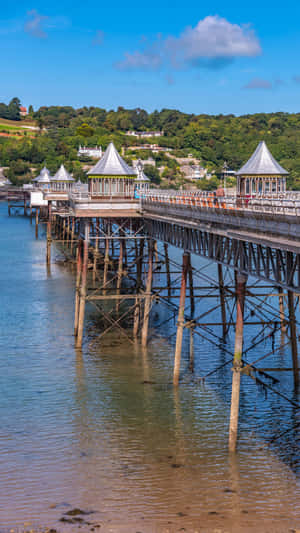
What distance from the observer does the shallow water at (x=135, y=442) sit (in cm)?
1945

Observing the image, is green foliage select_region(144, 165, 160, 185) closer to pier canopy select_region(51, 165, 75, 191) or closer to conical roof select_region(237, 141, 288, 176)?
pier canopy select_region(51, 165, 75, 191)

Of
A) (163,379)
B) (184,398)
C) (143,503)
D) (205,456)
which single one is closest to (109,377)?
(163,379)

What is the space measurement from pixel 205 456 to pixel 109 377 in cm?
964

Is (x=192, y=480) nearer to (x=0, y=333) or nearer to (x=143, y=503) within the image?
(x=143, y=503)

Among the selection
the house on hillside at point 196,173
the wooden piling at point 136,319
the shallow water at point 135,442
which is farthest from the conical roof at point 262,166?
the house on hillside at point 196,173

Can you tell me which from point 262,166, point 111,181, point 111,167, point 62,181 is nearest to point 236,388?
point 262,166

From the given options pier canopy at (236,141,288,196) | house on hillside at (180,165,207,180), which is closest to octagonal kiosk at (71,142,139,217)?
pier canopy at (236,141,288,196)

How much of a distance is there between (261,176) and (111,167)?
11.5 meters

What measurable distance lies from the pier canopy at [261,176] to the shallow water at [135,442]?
832cm

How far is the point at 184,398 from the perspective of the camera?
94.5ft

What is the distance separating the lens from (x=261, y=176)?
3422cm

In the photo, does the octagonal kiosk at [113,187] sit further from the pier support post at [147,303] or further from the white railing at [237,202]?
the pier support post at [147,303]

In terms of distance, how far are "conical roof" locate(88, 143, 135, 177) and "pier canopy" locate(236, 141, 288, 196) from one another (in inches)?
380

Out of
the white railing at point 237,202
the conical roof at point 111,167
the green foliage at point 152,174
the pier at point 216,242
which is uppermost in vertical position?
the green foliage at point 152,174
